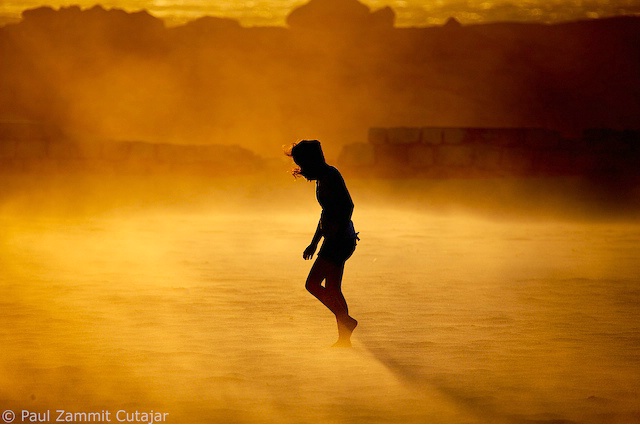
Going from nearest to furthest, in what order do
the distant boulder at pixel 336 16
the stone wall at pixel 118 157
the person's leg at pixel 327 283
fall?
the person's leg at pixel 327 283
the stone wall at pixel 118 157
the distant boulder at pixel 336 16

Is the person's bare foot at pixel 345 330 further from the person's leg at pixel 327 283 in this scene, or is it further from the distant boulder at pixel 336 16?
the distant boulder at pixel 336 16

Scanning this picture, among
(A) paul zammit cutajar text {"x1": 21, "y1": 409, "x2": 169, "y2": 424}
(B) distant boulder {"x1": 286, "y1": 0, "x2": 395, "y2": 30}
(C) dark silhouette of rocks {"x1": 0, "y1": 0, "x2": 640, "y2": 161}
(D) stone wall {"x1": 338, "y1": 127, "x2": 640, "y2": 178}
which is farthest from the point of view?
(B) distant boulder {"x1": 286, "y1": 0, "x2": 395, "y2": 30}

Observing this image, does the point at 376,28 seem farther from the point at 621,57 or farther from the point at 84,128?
the point at 84,128

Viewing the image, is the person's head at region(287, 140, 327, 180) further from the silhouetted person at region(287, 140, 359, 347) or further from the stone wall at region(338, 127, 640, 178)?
the stone wall at region(338, 127, 640, 178)

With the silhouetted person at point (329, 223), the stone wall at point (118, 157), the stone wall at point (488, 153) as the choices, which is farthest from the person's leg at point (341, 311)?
the stone wall at point (118, 157)

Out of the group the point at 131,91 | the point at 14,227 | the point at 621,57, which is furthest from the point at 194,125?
the point at 14,227

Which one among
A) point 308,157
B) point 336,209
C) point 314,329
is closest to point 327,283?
point 336,209

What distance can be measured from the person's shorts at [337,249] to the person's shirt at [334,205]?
5 cm

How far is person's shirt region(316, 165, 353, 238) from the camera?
7.62m

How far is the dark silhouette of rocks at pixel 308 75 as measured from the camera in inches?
1735

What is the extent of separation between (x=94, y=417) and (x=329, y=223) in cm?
241

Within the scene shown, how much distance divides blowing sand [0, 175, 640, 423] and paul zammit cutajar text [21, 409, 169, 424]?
2.2 inches

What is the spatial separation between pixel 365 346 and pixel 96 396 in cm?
228

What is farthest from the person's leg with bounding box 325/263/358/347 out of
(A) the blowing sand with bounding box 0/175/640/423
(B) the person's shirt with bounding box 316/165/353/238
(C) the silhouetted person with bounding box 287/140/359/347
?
(B) the person's shirt with bounding box 316/165/353/238
